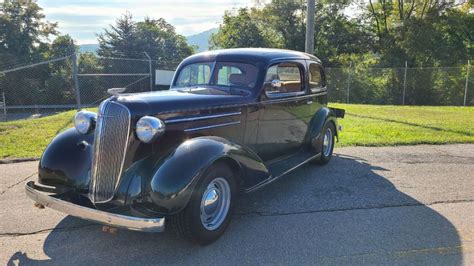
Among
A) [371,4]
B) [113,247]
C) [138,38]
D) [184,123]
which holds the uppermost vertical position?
[371,4]

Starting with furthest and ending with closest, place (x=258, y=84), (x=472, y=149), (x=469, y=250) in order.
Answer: (x=472, y=149), (x=258, y=84), (x=469, y=250)

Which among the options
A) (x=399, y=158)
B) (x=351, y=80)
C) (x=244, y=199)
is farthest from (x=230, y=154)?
(x=351, y=80)

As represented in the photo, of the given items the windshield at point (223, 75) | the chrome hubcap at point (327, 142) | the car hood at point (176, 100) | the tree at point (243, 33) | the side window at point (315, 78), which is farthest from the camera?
the tree at point (243, 33)

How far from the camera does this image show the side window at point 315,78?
610cm

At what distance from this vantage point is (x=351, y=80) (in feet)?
68.1

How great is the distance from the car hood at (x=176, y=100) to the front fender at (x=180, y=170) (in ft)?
1.34

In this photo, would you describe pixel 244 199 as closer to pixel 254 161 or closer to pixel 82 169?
pixel 254 161

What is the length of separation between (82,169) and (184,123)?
43.0 inches

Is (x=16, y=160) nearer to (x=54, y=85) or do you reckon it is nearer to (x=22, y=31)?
(x=54, y=85)

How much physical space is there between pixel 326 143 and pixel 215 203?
332 centimetres

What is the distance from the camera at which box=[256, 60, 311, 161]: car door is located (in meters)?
4.89

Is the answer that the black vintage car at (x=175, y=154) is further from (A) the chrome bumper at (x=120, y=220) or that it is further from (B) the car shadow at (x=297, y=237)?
(B) the car shadow at (x=297, y=237)

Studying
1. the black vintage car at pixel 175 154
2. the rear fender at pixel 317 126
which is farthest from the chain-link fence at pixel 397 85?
the black vintage car at pixel 175 154

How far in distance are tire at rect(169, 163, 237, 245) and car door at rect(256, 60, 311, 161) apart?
1224 millimetres
